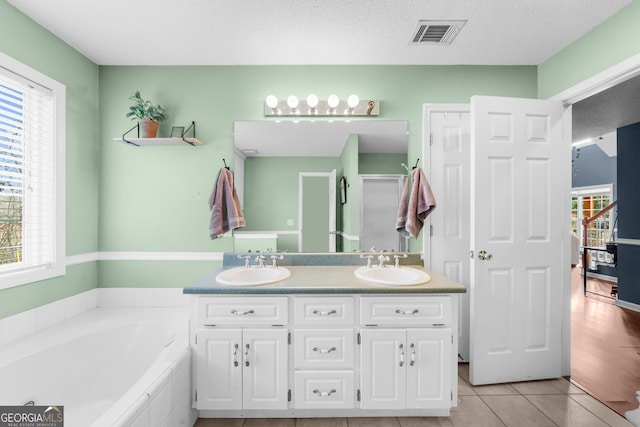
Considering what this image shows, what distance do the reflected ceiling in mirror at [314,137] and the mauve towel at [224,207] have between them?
28cm

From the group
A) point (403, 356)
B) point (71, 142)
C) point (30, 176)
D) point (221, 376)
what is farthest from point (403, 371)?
point (71, 142)

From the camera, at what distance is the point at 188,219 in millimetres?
2426

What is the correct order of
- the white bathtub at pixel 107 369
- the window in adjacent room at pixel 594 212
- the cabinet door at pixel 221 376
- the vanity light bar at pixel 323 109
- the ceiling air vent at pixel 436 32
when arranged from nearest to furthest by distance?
the white bathtub at pixel 107 369, the cabinet door at pixel 221 376, the ceiling air vent at pixel 436 32, the vanity light bar at pixel 323 109, the window in adjacent room at pixel 594 212

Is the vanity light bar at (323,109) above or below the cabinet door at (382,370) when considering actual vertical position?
above

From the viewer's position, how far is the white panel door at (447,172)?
2414 mm

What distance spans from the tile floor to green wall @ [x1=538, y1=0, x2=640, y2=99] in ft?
7.19

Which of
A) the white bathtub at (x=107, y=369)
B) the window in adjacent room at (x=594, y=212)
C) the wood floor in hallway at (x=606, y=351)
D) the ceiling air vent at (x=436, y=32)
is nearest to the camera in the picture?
the white bathtub at (x=107, y=369)

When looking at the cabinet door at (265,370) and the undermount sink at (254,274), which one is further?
the undermount sink at (254,274)

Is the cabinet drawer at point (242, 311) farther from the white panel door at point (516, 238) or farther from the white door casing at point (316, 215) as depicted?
the white panel door at point (516, 238)

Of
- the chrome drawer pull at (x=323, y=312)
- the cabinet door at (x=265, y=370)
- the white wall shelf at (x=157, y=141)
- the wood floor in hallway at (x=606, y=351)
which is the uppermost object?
the white wall shelf at (x=157, y=141)

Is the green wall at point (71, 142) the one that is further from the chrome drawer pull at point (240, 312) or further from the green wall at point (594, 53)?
the green wall at point (594, 53)

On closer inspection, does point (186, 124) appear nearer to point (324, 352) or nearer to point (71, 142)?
point (71, 142)

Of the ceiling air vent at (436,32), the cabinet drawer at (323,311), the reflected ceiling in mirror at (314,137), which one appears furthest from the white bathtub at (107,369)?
the ceiling air vent at (436,32)

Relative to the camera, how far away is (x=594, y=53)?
6.57 feet
